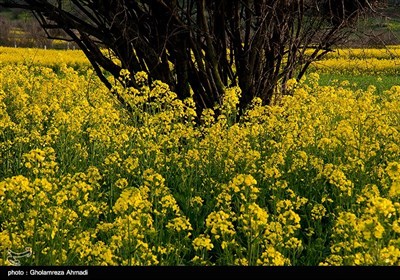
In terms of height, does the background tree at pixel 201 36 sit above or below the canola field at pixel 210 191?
above

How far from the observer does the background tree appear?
6.30 metres

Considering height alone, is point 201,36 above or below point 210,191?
above

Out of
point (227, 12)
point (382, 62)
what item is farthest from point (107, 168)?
point (382, 62)

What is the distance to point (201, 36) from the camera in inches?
258

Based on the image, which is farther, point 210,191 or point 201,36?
point 201,36

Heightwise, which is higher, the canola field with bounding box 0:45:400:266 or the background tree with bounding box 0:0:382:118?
the background tree with bounding box 0:0:382:118

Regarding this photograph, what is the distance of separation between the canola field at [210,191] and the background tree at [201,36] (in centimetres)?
29

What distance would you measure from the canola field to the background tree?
0.94 ft

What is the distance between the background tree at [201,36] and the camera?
6.30m

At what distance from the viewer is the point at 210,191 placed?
15.4 feet

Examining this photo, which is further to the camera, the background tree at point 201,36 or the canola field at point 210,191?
the background tree at point 201,36

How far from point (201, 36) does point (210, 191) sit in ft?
7.55

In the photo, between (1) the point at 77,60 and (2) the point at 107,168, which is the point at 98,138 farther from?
(1) the point at 77,60

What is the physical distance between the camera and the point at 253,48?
6.51m
